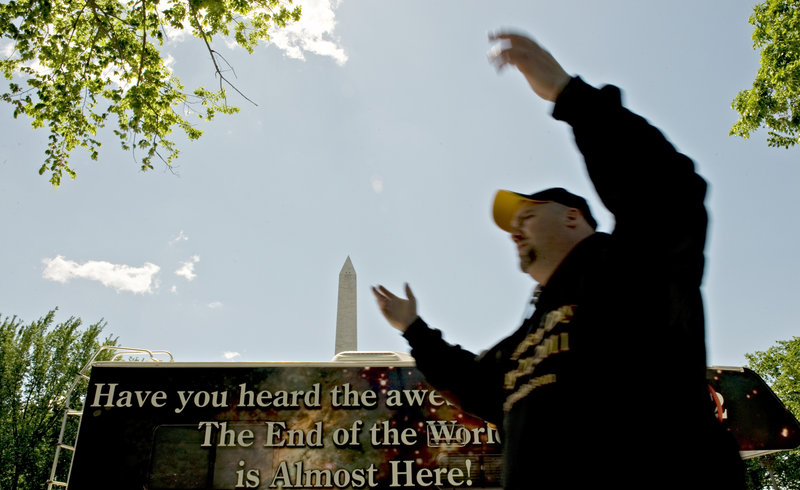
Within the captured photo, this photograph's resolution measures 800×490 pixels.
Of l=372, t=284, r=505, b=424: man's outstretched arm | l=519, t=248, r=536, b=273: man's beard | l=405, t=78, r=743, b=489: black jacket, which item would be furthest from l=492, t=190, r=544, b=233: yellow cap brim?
l=372, t=284, r=505, b=424: man's outstretched arm

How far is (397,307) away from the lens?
89.7 inches

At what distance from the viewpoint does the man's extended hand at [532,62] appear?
1490 mm

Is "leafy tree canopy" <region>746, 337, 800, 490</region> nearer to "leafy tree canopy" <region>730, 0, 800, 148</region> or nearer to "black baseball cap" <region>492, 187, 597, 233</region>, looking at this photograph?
"leafy tree canopy" <region>730, 0, 800, 148</region>

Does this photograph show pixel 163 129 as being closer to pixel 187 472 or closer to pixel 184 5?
pixel 184 5

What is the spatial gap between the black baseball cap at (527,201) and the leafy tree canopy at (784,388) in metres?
31.6

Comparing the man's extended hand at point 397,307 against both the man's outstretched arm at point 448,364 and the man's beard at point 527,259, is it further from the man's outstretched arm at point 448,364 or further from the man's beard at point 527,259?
A: the man's beard at point 527,259

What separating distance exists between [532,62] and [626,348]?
867mm

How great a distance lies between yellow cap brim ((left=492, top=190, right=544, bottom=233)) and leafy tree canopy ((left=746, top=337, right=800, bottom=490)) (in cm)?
3161

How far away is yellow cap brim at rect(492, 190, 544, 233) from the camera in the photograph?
5.87 feet

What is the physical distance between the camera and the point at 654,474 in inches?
43.6

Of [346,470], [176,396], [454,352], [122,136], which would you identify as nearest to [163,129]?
[122,136]

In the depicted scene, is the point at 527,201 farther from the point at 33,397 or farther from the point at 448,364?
the point at 33,397

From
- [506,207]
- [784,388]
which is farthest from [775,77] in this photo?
[784,388]

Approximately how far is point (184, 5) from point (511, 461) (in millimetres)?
9860
